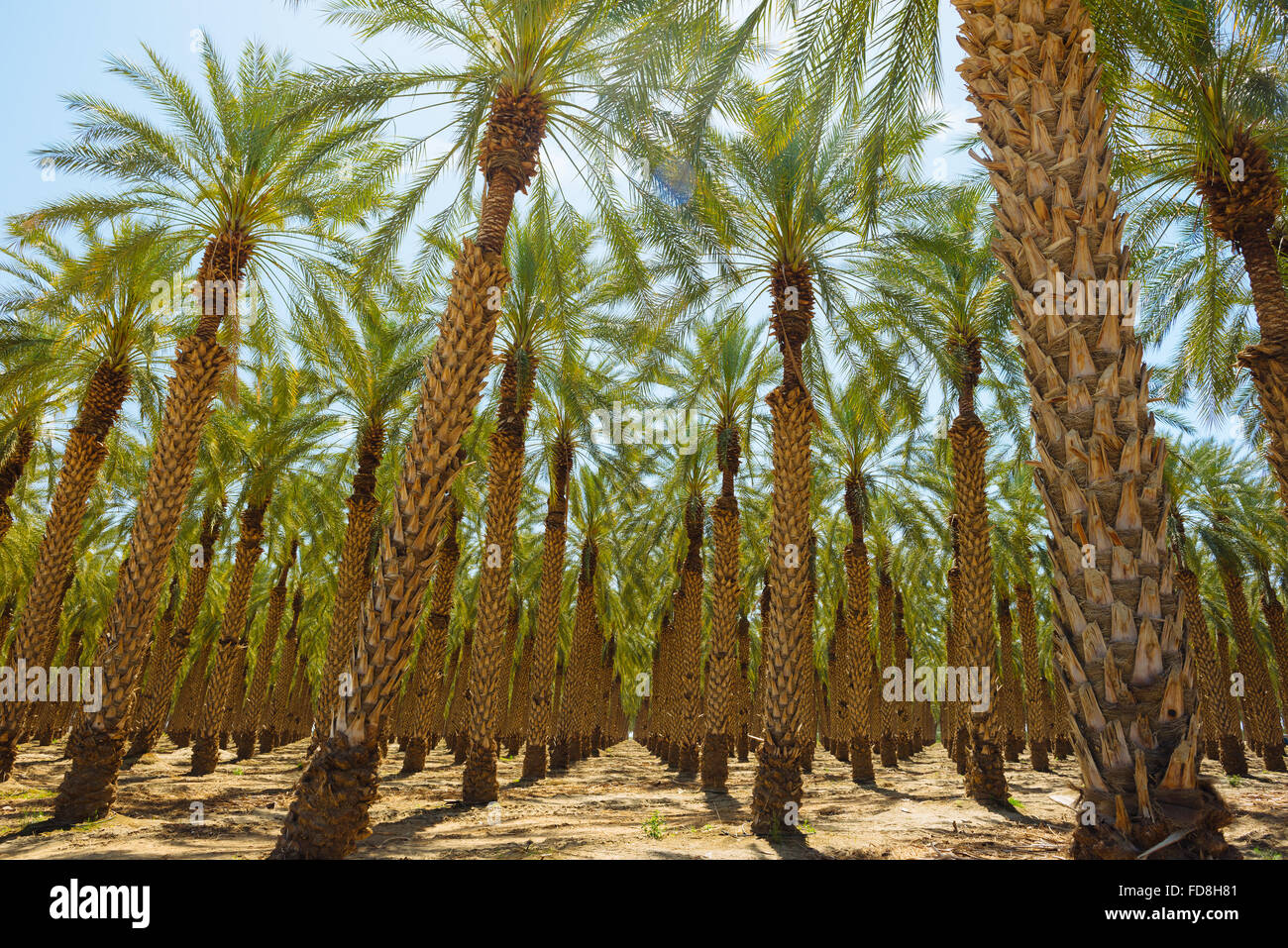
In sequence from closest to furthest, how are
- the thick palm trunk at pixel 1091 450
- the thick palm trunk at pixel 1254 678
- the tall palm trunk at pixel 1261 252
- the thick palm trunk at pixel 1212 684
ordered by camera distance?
1. the thick palm trunk at pixel 1091 450
2. the tall palm trunk at pixel 1261 252
3. the thick palm trunk at pixel 1212 684
4. the thick palm trunk at pixel 1254 678

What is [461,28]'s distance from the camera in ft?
34.8

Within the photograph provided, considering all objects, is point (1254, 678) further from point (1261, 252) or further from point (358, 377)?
point (358, 377)

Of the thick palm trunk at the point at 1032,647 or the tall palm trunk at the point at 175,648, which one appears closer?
the tall palm trunk at the point at 175,648

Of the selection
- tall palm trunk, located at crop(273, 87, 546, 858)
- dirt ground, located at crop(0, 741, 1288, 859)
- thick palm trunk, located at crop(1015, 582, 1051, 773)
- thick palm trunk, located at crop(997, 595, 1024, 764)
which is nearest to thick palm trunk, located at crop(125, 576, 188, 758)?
dirt ground, located at crop(0, 741, 1288, 859)

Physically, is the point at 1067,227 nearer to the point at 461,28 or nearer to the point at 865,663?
the point at 461,28

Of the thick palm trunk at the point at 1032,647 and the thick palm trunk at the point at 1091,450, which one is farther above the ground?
the thick palm trunk at the point at 1091,450

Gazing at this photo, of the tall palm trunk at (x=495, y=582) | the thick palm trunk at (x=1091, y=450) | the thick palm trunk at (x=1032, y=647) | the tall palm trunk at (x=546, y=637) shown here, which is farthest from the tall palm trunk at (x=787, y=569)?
the thick palm trunk at (x=1032, y=647)

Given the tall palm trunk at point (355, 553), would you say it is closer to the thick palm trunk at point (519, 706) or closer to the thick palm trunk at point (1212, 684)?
the thick palm trunk at point (519, 706)

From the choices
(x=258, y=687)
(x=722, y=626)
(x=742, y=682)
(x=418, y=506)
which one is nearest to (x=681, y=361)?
(x=722, y=626)

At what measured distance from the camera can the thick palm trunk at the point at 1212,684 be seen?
20.8 meters

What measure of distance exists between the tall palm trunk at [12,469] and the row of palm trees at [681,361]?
67 mm

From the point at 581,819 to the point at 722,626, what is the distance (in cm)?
596

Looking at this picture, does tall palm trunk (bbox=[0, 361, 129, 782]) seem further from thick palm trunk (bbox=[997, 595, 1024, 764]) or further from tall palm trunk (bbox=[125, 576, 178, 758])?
thick palm trunk (bbox=[997, 595, 1024, 764])

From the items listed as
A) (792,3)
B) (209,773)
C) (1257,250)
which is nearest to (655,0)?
(792,3)
